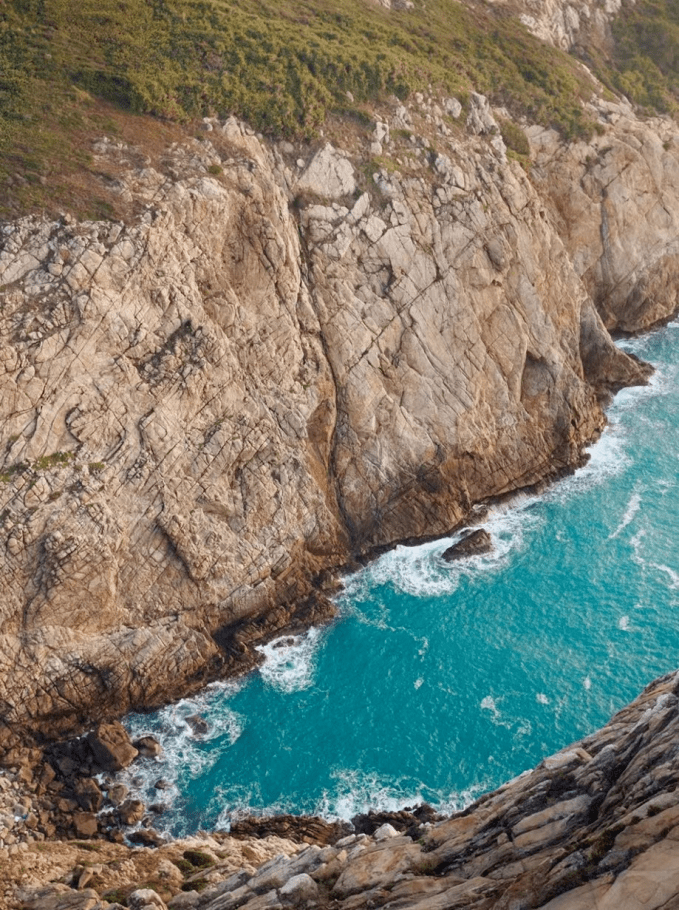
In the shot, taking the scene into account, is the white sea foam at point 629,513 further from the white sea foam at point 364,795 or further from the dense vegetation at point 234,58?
the dense vegetation at point 234,58

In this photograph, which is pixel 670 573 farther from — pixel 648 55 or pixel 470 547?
pixel 648 55

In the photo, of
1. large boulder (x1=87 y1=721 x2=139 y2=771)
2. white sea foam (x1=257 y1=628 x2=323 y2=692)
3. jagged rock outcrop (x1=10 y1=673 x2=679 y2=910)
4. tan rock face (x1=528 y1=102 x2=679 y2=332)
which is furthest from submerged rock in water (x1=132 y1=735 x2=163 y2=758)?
tan rock face (x1=528 y1=102 x2=679 y2=332)

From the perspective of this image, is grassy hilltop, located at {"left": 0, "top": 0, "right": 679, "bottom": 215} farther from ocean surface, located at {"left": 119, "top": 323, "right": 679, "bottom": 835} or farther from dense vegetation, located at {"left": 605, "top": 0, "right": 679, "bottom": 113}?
ocean surface, located at {"left": 119, "top": 323, "right": 679, "bottom": 835}

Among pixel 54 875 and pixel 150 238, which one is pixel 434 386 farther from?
pixel 54 875

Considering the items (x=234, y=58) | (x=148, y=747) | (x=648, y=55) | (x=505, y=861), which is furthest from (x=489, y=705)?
(x=648, y=55)

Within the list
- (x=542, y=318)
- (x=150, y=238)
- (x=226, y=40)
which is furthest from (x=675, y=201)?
(x=150, y=238)

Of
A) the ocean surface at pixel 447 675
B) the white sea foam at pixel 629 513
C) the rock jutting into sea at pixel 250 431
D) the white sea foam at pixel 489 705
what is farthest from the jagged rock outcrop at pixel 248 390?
the white sea foam at pixel 489 705

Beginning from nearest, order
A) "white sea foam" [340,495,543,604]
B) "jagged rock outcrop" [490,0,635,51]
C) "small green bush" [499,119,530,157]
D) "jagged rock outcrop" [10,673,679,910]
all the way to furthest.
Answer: "jagged rock outcrop" [10,673,679,910] → "white sea foam" [340,495,543,604] → "small green bush" [499,119,530,157] → "jagged rock outcrop" [490,0,635,51]
